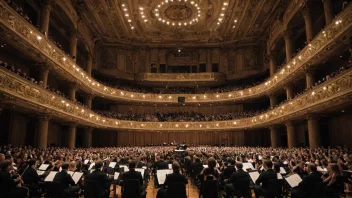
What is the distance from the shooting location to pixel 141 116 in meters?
35.8

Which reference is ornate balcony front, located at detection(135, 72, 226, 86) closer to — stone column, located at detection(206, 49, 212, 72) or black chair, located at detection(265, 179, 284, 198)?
stone column, located at detection(206, 49, 212, 72)

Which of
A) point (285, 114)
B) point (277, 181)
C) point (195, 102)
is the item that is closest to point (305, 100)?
point (285, 114)

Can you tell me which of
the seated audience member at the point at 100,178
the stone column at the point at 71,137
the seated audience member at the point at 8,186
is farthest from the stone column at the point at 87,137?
the seated audience member at the point at 8,186

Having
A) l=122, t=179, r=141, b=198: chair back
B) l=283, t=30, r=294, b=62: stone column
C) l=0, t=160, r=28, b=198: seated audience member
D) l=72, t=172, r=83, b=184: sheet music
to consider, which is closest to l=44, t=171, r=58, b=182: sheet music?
l=72, t=172, r=83, b=184: sheet music

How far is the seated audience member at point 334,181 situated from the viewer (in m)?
7.42

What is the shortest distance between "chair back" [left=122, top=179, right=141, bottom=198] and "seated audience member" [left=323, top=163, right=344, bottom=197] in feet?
16.4

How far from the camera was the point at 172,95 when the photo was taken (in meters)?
36.4

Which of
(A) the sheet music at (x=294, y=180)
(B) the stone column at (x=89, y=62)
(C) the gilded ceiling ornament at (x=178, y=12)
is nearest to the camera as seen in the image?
(A) the sheet music at (x=294, y=180)

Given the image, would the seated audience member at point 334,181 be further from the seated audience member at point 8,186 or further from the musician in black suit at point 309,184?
the seated audience member at point 8,186

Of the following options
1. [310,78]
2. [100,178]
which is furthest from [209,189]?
[310,78]

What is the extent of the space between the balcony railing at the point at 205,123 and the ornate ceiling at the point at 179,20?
32.0 feet

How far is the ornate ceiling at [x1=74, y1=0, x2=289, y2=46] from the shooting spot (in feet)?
87.6

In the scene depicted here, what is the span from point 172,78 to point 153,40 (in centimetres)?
559

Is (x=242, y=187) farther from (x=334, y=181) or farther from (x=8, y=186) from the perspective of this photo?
(x=8, y=186)
